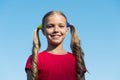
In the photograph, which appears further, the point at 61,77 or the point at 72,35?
the point at 72,35

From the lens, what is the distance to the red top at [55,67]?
21.2 ft

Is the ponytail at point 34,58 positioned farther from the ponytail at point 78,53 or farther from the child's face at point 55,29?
the ponytail at point 78,53

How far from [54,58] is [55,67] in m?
0.16

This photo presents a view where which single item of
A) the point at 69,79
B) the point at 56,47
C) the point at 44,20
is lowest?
the point at 69,79

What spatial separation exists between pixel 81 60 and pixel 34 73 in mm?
873

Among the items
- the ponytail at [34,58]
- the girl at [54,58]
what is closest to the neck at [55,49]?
the girl at [54,58]

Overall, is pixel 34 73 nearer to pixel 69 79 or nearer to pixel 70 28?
A: pixel 69 79

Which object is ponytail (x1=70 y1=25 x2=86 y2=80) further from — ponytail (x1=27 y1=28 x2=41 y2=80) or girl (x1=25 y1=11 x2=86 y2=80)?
ponytail (x1=27 y1=28 x2=41 y2=80)

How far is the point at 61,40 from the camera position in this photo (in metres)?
6.56

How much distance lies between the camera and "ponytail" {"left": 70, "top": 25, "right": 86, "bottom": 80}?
21.9 ft

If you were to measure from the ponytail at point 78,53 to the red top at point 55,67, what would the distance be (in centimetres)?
9

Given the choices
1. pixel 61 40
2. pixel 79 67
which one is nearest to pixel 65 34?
pixel 61 40

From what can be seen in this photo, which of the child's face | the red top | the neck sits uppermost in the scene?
the child's face

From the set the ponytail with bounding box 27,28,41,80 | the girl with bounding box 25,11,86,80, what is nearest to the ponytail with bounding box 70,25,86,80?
the girl with bounding box 25,11,86,80
